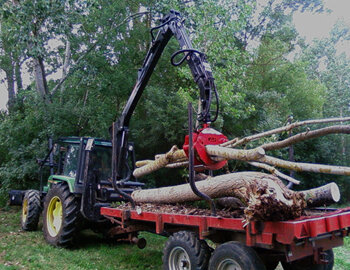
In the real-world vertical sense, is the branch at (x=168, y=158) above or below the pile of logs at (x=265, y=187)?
above

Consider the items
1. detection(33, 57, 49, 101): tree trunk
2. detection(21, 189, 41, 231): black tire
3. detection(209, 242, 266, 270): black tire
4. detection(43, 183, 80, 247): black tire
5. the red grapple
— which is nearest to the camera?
detection(209, 242, 266, 270): black tire

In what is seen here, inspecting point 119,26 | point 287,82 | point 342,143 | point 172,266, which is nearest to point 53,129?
point 119,26

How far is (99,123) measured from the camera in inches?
436

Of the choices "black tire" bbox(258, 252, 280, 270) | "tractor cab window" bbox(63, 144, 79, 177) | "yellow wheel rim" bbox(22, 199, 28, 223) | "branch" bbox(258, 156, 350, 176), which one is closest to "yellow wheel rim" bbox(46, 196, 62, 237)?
"tractor cab window" bbox(63, 144, 79, 177)

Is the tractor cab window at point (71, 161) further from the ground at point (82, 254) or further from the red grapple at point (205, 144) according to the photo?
the red grapple at point (205, 144)

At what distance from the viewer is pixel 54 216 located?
7.45 m

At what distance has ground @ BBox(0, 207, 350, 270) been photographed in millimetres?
5802

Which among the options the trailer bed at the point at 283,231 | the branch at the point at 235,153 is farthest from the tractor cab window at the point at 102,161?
the branch at the point at 235,153

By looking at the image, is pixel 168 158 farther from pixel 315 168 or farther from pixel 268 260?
pixel 315 168

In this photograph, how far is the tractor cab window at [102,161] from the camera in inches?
288

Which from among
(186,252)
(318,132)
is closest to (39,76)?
(186,252)

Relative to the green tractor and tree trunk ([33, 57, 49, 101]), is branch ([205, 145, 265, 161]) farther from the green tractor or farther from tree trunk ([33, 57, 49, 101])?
tree trunk ([33, 57, 49, 101])

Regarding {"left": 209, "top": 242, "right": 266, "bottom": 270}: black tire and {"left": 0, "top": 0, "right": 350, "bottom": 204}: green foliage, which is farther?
{"left": 0, "top": 0, "right": 350, "bottom": 204}: green foliage

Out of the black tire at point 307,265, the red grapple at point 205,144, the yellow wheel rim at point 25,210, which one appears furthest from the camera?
the yellow wheel rim at point 25,210
